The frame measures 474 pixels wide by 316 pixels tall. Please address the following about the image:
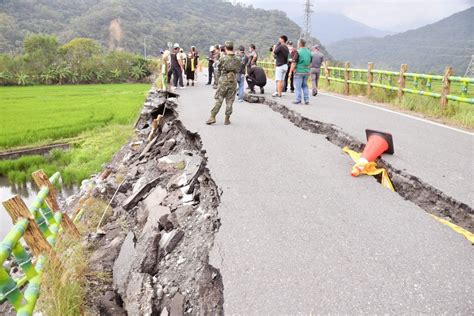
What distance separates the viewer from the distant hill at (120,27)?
85438 millimetres

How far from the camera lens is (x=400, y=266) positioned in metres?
3.12

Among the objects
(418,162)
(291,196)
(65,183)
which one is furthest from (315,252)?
(65,183)

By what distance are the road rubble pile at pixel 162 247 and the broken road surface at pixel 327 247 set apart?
0.20 meters

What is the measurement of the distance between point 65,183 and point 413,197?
1005 cm

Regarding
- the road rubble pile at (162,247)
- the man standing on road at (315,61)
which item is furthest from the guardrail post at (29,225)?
the man standing on road at (315,61)

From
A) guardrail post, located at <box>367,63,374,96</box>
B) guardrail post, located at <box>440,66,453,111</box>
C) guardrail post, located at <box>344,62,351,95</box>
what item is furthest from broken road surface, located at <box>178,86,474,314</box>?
guardrail post, located at <box>344,62,351,95</box>

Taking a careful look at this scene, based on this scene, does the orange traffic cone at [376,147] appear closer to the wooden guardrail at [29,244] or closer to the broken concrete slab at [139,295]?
the broken concrete slab at [139,295]

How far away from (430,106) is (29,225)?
963 cm

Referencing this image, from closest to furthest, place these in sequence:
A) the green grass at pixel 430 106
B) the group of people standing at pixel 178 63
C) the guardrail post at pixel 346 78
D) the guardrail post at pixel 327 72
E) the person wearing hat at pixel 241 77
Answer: the green grass at pixel 430 106 → the person wearing hat at pixel 241 77 → the guardrail post at pixel 346 78 → the group of people standing at pixel 178 63 → the guardrail post at pixel 327 72

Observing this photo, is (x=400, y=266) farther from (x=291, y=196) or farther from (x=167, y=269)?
(x=167, y=269)

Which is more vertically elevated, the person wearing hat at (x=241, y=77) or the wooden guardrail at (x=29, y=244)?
the person wearing hat at (x=241, y=77)

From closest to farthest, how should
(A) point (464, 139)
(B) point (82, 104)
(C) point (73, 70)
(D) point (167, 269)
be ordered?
(D) point (167, 269)
(A) point (464, 139)
(B) point (82, 104)
(C) point (73, 70)

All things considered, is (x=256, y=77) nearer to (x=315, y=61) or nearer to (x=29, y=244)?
(x=315, y=61)

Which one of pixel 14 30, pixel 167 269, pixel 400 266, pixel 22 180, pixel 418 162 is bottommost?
pixel 22 180
